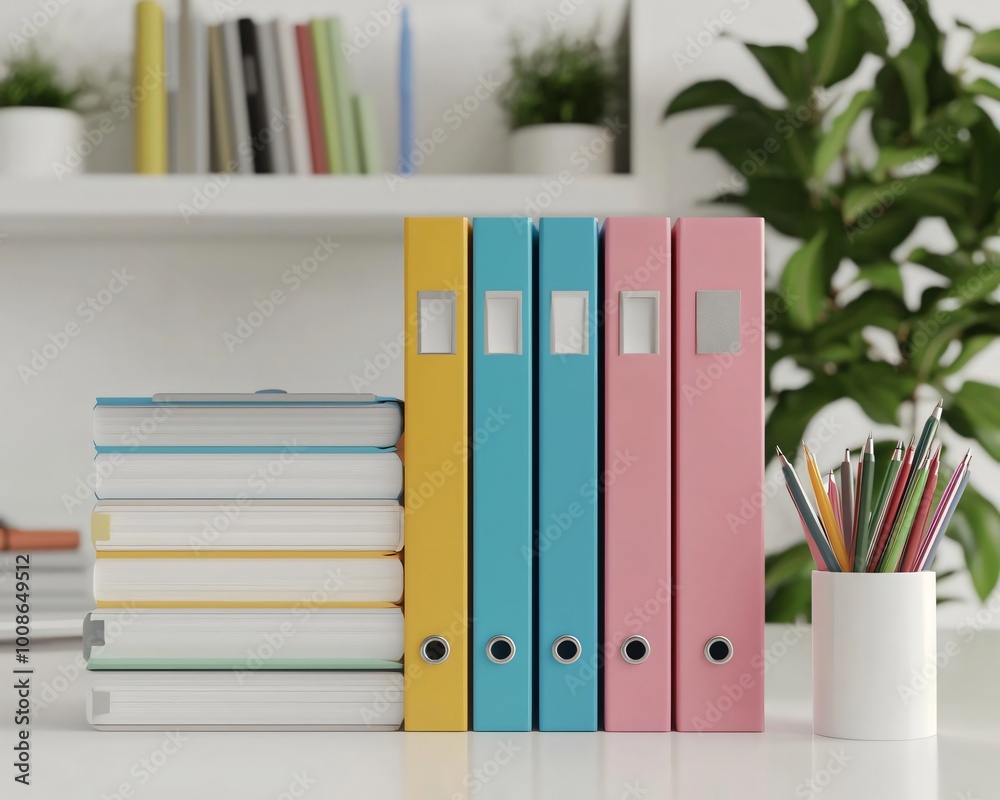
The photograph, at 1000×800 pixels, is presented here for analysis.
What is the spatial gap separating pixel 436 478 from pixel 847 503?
0.76 ft

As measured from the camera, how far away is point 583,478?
0.55 metres

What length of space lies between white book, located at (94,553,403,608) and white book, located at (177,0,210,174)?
23.6 inches

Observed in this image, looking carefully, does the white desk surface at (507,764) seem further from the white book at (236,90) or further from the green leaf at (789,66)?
the green leaf at (789,66)

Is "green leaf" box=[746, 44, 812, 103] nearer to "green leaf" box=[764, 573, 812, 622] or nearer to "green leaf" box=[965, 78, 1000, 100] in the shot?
"green leaf" box=[965, 78, 1000, 100]

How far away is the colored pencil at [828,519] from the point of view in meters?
0.54

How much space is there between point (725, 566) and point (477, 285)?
0.21m

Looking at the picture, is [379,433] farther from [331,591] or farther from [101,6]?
[101,6]

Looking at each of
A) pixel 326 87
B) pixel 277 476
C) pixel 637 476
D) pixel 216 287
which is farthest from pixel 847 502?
pixel 216 287

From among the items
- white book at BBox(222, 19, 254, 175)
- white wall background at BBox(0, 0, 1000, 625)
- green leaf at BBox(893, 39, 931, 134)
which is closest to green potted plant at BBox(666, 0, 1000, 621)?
green leaf at BBox(893, 39, 931, 134)

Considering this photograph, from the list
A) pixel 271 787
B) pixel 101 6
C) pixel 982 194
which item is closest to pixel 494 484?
pixel 271 787

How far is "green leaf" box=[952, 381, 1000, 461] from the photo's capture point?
3.45 ft

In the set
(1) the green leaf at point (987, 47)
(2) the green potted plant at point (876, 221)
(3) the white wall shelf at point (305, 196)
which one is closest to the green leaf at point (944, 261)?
(2) the green potted plant at point (876, 221)

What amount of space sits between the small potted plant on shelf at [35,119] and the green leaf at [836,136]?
839 millimetres

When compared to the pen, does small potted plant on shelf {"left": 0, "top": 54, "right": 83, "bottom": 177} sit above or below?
above
